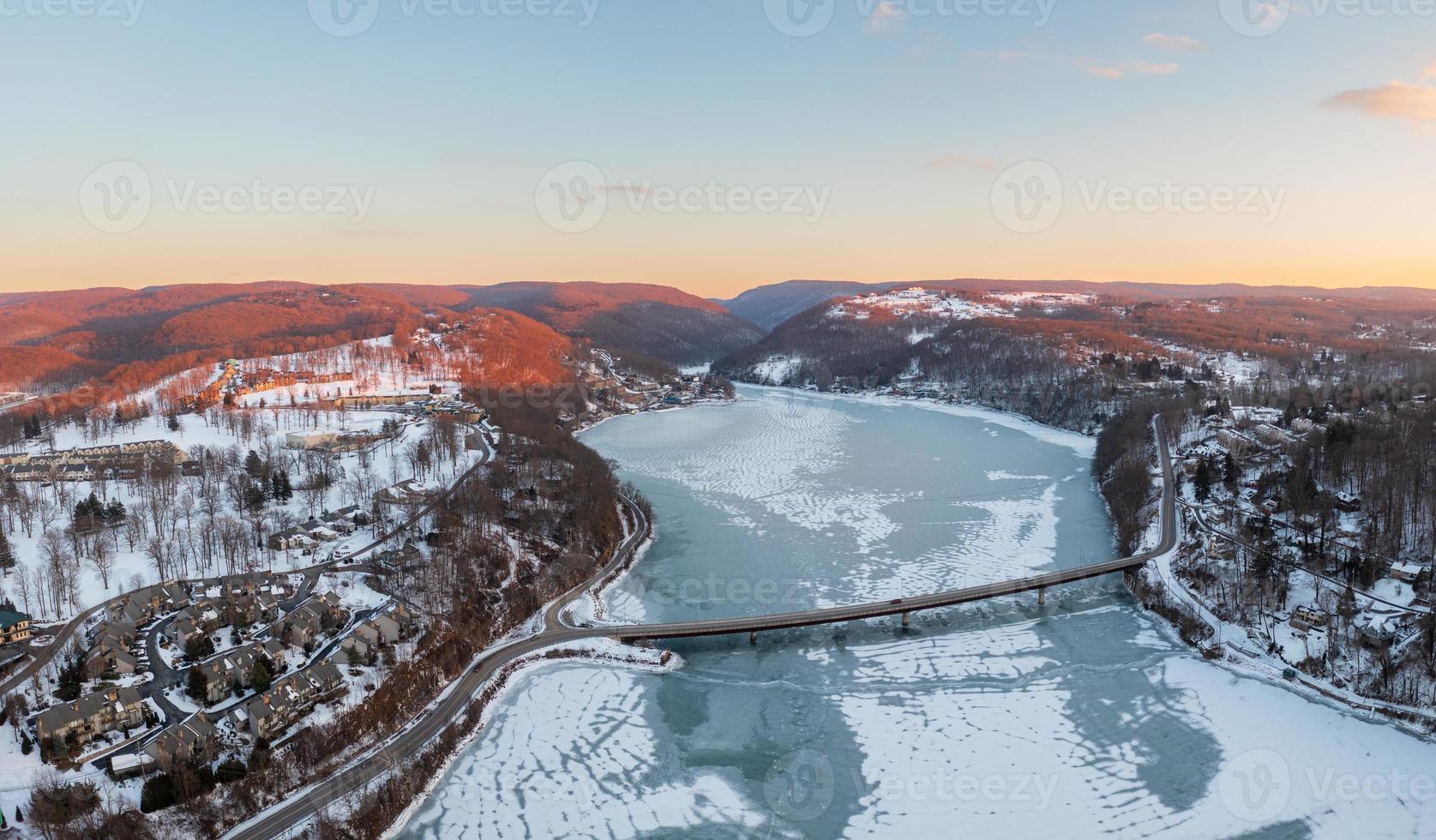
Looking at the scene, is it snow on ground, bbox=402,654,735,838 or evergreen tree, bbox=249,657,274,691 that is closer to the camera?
snow on ground, bbox=402,654,735,838

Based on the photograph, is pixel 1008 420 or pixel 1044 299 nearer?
pixel 1008 420

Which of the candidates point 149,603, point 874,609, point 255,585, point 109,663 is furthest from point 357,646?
point 874,609

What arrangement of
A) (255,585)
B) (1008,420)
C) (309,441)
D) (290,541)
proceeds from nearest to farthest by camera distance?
(255,585) → (290,541) → (309,441) → (1008,420)

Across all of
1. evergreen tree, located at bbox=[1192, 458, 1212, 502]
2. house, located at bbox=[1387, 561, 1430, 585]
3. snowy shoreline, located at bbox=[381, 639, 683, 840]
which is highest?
evergreen tree, located at bbox=[1192, 458, 1212, 502]

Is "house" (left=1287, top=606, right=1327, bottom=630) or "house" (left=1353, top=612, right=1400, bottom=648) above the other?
"house" (left=1353, top=612, right=1400, bottom=648)

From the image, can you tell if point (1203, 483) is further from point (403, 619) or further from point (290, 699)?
point (290, 699)

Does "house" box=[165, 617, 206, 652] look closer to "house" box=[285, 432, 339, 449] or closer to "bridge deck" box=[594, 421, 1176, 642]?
"bridge deck" box=[594, 421, 1176, 642]

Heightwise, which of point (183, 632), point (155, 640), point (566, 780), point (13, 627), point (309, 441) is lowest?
point (566, 780)

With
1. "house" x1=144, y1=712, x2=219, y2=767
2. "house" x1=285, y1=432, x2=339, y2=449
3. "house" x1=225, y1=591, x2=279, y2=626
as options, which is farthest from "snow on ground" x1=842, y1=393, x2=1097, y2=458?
"house" x1=144, y1=712, x2=219, y2=767
